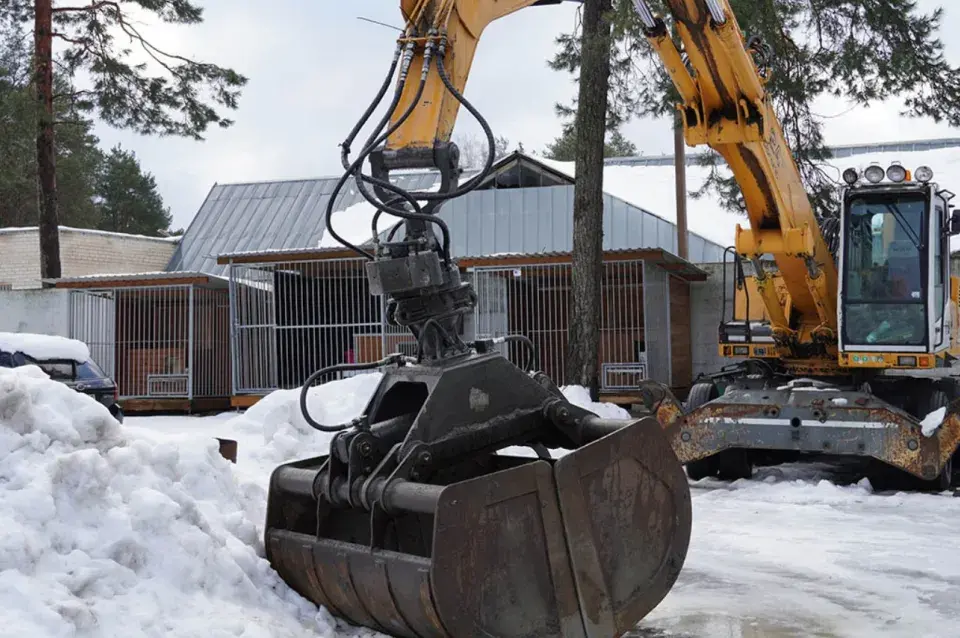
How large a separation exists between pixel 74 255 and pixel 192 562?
2767cm

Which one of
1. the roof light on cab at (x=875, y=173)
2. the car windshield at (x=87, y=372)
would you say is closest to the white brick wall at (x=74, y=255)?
the car windshield at (x=87, y=372)

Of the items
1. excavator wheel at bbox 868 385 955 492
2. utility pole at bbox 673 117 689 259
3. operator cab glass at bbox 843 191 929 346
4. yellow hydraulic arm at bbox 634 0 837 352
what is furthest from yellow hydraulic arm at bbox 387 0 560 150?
utility pole at bbox 673 117 689 259

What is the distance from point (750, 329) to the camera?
11.3m

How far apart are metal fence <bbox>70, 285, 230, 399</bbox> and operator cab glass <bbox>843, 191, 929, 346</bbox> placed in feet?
41.3

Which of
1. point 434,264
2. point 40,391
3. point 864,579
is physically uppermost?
point 434,264

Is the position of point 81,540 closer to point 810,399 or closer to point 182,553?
point 182,553

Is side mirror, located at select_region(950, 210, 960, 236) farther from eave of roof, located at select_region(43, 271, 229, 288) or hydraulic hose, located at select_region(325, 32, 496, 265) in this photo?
eave of roof, located at select_region(43, 271, 229, 288)

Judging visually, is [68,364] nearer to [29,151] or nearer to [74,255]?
[29,151]

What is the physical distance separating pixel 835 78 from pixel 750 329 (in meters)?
5.10

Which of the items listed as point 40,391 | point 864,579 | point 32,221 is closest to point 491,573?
point 40,391

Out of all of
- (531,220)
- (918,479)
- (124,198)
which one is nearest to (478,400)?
(918,479)

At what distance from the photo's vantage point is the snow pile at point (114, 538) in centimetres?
399

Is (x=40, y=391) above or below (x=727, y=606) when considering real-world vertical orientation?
above

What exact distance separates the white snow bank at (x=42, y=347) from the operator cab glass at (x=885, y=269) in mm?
8992
